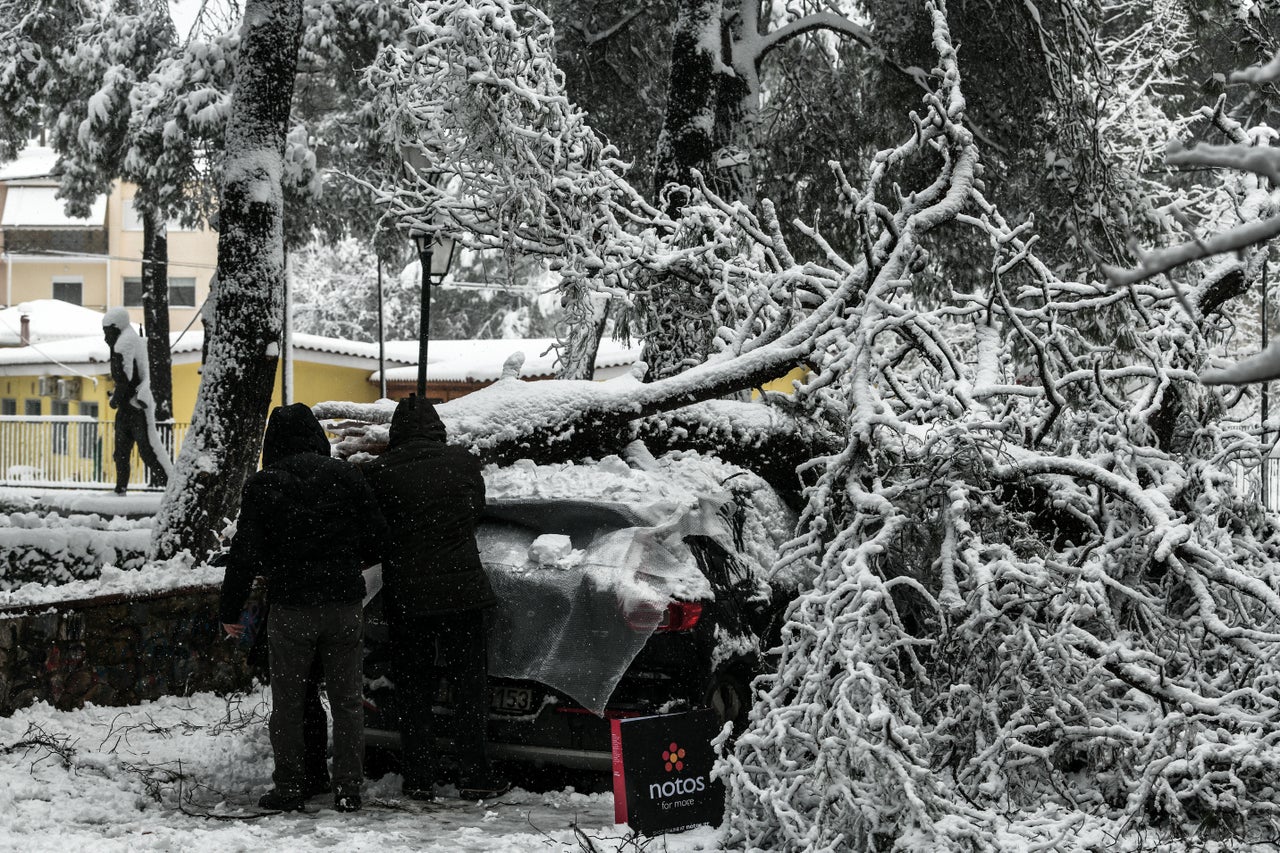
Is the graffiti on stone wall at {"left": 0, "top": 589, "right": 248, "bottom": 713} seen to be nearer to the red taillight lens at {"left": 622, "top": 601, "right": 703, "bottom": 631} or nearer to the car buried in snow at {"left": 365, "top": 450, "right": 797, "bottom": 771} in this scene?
the car buried in snow at {"left": 365, "top": 450, "right": 797, "bottom": 771}

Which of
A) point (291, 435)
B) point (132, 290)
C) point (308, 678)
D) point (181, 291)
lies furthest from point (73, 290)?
point (308, 678)

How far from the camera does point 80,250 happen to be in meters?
49.1

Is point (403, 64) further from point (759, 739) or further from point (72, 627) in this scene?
point (759, 739)

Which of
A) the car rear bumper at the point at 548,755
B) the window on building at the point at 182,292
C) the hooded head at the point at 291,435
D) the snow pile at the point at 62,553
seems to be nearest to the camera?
the car rear bumper at the point at 548,755

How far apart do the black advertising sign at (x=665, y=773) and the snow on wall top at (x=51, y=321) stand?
31.9 m

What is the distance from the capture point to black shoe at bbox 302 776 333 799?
585cm

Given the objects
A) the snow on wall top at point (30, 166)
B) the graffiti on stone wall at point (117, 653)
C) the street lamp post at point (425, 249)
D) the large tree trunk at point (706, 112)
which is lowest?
the graffiti on stone wall at point (117, 653)

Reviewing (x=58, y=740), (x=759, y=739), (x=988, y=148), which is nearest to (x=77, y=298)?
(x=988, y=148)

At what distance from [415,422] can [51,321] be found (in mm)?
34005

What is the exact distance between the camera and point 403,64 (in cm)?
947

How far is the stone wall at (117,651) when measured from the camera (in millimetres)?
7234

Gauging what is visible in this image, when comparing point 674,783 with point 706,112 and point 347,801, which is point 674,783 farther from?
point 706,112

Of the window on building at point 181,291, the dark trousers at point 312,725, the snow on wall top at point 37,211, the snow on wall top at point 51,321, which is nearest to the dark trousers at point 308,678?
the dark trousers at point 312,725

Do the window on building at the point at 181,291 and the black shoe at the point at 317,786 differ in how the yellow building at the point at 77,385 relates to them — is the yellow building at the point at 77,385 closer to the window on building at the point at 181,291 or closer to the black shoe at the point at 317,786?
the window on building at the point at 181,291
